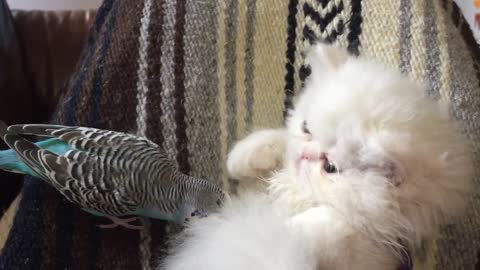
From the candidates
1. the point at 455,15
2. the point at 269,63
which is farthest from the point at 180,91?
the point at 455,15

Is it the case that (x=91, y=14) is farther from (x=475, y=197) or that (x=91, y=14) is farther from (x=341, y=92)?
(x=475, y=197)

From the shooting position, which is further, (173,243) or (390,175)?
(173,243)

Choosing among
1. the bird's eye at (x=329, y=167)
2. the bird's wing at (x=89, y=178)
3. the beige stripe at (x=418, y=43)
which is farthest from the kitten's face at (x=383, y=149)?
the bird's wing at (x=89, y=178)

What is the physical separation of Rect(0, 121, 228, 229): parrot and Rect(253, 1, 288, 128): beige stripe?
178 millimetres

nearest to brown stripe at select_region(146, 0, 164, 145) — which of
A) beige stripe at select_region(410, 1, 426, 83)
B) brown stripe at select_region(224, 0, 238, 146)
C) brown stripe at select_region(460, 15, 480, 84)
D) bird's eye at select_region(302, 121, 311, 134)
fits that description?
brown stripe at select_region(224, 0, 238, 146)

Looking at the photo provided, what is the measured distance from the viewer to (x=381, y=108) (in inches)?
21.2

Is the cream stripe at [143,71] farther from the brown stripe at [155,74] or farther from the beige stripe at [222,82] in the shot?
the beige stripe at [222,82]

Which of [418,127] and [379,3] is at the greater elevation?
[379,3]

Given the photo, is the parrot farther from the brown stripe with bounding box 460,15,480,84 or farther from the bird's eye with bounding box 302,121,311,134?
the brown stripe with bounding box 460,15,480,84

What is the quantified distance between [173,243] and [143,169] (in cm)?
11

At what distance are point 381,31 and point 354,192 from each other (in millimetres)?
314

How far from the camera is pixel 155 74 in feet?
2.46

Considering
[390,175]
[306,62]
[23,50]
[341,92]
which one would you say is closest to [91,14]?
[23,50]

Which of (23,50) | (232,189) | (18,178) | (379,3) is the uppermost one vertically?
(379,3)
